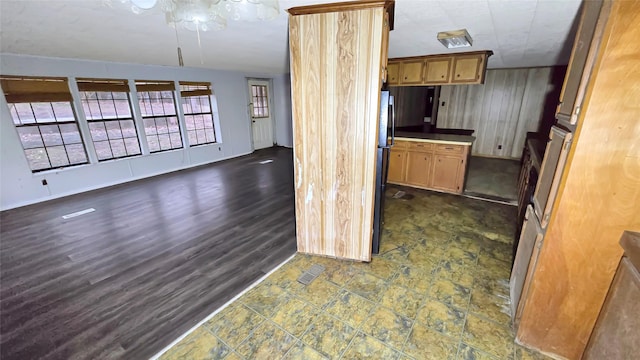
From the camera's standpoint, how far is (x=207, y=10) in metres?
1.44

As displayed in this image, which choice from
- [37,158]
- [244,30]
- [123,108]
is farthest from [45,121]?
[244,30]

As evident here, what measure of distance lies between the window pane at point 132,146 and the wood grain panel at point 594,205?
662cm

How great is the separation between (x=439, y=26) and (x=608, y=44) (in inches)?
61.7

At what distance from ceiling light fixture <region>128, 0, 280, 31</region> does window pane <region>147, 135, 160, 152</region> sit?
16.3 ft

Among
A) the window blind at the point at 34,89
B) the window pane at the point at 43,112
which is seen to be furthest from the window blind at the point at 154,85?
the window pane at the point at 43,112

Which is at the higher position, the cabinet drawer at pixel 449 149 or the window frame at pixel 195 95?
the window frame at pixel 195 95

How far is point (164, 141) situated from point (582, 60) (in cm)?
676

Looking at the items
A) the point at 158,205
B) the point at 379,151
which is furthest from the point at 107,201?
the point at 379,151

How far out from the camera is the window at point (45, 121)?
4.03 m

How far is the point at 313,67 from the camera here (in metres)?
2.25

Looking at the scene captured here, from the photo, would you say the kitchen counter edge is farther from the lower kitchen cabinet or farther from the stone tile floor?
the stone tile floor

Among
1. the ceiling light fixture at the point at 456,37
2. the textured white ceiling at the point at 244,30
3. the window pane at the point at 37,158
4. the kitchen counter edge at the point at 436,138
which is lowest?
the window pane at the point at 37,158

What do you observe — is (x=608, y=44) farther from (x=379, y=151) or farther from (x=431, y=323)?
(x=431, y=323)

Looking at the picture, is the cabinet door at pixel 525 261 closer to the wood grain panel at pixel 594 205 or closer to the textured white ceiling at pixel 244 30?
the wood grain panel at pixel 594 205
